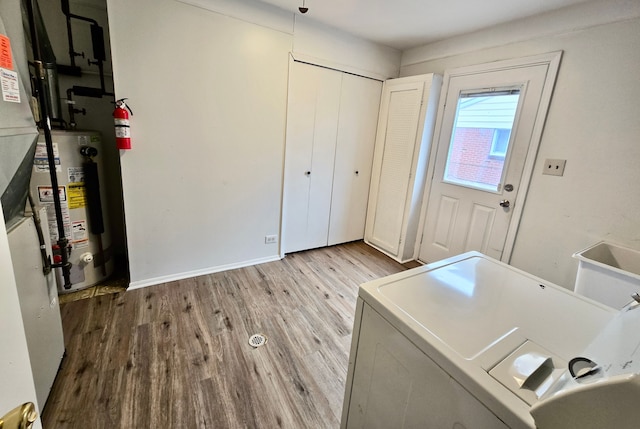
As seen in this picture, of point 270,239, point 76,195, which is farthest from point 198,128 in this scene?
point 270,239

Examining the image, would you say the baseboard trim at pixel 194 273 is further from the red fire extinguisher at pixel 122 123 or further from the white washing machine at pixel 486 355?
the white washing machine at pixel 486 355

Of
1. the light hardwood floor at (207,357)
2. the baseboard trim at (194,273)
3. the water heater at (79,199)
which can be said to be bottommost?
the light hardwood floor at (207,357)

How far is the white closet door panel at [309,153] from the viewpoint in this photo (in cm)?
282

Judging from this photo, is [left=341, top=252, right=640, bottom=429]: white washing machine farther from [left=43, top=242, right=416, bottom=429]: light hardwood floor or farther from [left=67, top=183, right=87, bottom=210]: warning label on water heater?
[left=67, top=183, right=87, bottom=210]: warning label on water heater

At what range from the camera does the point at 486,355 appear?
72 centimetres

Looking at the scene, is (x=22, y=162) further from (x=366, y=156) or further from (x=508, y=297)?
(x=366, y=156)

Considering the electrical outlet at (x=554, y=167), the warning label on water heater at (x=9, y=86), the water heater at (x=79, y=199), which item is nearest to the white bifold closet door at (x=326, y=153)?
the water heater at (x=79, y=199)

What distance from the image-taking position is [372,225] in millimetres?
3648

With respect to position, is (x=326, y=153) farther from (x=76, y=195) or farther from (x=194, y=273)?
(x=76, y=195)

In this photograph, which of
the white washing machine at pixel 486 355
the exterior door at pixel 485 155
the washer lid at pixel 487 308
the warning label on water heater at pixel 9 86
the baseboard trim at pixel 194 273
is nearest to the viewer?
the white washing machine at pixel 486 355

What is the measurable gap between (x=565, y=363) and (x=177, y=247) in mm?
2626

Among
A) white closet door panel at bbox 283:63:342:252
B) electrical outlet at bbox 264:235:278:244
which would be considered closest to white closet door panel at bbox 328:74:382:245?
white closet door panel at bbox 283:63:342:252

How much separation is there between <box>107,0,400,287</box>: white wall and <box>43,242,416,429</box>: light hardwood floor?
1.29ft

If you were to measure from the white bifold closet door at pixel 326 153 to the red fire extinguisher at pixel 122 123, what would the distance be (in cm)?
135
